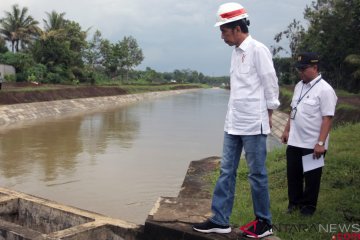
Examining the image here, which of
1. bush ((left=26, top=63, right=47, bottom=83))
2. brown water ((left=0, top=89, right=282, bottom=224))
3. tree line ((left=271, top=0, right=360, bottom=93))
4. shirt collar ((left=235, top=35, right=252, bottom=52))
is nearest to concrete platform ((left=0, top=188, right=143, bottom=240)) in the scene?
brown water ((left=0, top=89, right=282, bottom=224))

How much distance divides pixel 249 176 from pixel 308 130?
3.08 ft

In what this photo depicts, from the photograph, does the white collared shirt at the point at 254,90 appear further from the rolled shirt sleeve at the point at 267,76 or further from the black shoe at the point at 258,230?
the black shoe at the point at 258,230

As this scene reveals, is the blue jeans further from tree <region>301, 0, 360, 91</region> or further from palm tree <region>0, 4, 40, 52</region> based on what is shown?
palm tree <region>0, 4, 40, 52</region>

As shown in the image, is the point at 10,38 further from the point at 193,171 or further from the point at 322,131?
the point at 322,131

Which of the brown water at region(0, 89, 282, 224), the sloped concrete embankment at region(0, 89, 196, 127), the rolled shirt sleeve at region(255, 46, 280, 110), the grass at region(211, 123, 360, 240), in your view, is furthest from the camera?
the sloped concrete embankment at region(0, 89, 196, 127)

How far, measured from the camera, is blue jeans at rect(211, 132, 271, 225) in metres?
3.05

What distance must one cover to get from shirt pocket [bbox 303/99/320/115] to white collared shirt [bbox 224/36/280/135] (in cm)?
84

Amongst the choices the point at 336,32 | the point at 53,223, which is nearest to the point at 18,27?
the point at 336,32

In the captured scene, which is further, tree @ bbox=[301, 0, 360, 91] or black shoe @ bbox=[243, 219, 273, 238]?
tree @ bbox=[301, 0, 360, 91]

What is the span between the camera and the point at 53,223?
4.32 m

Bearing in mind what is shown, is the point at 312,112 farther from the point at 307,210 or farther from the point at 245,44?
the point at 245,44

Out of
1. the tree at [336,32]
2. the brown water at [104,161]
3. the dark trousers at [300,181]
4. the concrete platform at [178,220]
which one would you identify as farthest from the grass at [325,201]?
the tree at [336,32]

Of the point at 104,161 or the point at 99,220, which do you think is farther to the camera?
the point at 104,161

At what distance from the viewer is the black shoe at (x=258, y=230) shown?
121 inches
